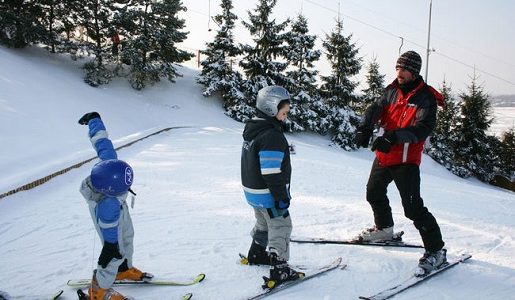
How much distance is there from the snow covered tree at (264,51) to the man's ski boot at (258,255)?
22.1 m

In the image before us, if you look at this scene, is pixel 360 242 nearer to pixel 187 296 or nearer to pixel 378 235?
pixel 378 235

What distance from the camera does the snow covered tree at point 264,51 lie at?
25812 mm

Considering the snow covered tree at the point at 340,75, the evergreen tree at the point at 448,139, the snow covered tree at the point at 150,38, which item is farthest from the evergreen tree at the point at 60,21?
the evergreen tree at the point at 448,139

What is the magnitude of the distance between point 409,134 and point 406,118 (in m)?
0.32

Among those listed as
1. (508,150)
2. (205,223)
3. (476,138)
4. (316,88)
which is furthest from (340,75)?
(205,223)

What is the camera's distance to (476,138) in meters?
30.0

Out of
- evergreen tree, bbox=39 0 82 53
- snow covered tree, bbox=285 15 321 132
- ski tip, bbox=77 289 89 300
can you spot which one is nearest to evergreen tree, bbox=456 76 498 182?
snow covered tree, bbox=285 15 321 132

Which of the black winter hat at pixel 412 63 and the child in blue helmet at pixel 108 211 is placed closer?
the child in blue helmet at pixel 108 211

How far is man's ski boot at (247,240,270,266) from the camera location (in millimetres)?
3961

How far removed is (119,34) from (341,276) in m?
23.2

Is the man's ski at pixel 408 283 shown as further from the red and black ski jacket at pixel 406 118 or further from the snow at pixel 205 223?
the red and black ski jacket at pixel 406 118

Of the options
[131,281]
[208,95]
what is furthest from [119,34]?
[131,281]

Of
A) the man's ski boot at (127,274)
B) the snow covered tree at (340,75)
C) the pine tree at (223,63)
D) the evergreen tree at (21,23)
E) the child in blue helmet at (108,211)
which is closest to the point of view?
the child in blue helmet at (108,211)

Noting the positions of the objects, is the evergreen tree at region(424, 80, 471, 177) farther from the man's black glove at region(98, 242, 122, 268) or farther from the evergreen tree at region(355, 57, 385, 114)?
the man's black glove at region(98, 242, 122, 268)
